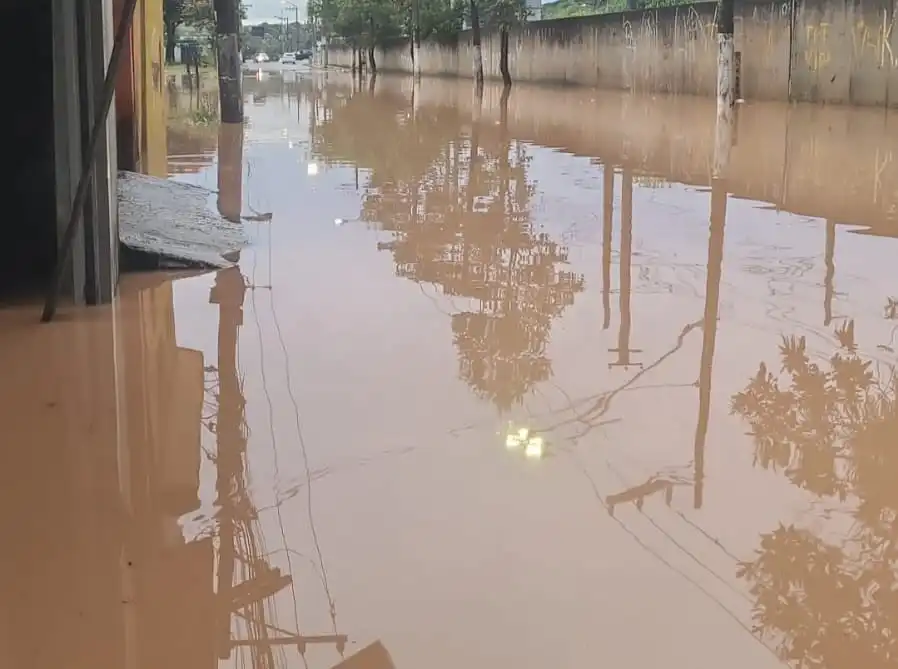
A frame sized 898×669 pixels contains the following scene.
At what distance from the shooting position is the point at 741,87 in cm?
2395

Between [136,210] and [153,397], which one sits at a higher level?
[136,210]

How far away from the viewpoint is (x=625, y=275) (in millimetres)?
6824

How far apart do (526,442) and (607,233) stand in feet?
14.9

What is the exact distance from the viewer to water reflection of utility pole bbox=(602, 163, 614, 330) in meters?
6.08

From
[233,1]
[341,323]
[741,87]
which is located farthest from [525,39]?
[341,323]

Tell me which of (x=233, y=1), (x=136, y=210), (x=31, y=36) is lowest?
(x=136, y=210)

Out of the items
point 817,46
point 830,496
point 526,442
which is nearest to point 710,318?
point 526,442

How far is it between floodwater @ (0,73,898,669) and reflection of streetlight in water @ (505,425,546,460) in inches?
0.6

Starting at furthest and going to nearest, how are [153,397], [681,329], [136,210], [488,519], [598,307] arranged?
[136,210], [598,307], [681,329], [153,397], [488,519]

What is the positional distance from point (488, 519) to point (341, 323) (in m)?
2.50

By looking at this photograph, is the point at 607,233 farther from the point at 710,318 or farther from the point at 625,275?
the point at 710,318

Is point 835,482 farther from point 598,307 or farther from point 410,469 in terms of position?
point 598,307

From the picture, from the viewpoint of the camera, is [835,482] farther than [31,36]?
No

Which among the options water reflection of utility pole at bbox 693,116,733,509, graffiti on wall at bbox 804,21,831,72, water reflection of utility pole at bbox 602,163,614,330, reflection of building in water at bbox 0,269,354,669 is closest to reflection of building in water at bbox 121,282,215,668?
reflection of building in water at bbox 0,269,354,669
